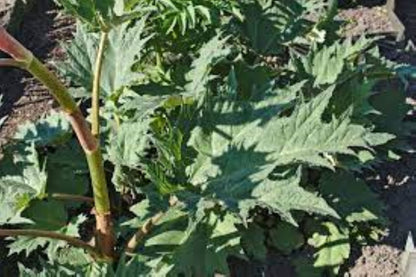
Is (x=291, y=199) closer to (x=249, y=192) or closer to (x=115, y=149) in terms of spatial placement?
(x=249, y=192)

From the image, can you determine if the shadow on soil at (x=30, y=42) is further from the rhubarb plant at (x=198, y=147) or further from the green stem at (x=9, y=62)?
the green stem at (x=9, y=62)

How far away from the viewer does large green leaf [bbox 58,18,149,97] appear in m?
2.21

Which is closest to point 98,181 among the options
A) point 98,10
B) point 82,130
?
point 82,130

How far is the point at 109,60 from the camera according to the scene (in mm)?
2262

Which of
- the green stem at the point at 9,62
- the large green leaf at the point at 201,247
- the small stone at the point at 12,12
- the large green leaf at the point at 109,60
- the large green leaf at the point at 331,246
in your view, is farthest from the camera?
the small stone at the point at 12,12

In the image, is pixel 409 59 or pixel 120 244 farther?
pixel 409 59

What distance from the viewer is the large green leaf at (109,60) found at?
221 cm

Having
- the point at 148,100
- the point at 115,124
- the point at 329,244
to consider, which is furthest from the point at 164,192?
the point at 329,244

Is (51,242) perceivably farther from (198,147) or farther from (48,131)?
(198,147)

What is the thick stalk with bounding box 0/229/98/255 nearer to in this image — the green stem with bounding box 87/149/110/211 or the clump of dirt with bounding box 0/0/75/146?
the green stem with bounding box 87/149/110/211

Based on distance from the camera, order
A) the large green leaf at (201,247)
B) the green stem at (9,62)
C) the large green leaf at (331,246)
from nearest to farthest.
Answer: the green stem at (9,62) → the large green leaf at (201,247) → the large green leaf at (331,246)

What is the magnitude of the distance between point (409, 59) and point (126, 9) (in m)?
1.56

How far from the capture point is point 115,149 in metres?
2.14

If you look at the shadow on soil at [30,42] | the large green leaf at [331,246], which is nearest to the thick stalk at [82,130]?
the large green leaf at [331,246]
